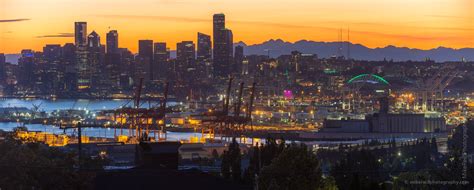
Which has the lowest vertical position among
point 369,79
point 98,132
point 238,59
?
point 98,132

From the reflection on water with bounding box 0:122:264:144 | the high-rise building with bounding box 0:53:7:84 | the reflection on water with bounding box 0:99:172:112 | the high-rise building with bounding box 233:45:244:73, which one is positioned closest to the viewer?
the reflection on water with bounding box 0:122:264:144

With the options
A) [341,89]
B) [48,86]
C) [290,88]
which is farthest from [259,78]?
[48,86]

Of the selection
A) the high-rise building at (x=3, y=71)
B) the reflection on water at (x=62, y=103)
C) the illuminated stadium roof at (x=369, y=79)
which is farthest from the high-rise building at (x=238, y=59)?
the high-rise building at (x=3, y=71)

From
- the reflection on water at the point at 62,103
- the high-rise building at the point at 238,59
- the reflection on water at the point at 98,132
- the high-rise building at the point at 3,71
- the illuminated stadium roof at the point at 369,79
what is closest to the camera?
the reflection on water at the point at 98,132

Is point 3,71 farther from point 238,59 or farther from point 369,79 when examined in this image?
point 369,79

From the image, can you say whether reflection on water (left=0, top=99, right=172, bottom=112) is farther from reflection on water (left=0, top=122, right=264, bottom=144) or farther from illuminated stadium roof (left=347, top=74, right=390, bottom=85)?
reflection on water (left=0, top=122, right=264, bottom=144)

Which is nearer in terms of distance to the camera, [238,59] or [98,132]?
[98,132]

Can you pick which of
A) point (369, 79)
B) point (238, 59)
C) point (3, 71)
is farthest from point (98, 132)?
point (3, 71)

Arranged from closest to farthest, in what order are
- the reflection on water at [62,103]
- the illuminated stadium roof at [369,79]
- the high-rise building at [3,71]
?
1. the illuminated stadium roof at [369,79]
2. the reflection on water at [62,103]
3. the high-rise building at [3,71]

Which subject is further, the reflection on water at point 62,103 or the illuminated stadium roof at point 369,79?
the reflection on water at point 62,103

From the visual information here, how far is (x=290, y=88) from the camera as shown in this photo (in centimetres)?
8231

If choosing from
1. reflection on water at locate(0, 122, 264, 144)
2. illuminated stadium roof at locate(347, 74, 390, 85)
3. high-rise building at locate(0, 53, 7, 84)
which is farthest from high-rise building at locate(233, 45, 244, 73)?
reflection on water at locate(0, 122, 264, 144)

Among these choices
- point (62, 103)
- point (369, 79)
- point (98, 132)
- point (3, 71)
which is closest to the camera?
point (98, 132)

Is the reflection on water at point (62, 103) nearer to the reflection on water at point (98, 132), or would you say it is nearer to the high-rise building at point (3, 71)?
the high-rise building at point (3, 71)
